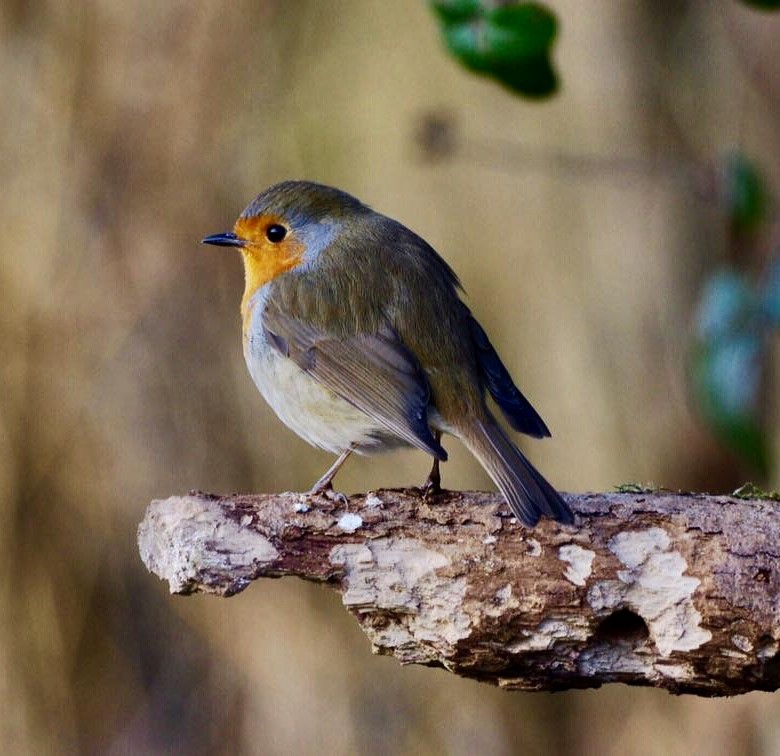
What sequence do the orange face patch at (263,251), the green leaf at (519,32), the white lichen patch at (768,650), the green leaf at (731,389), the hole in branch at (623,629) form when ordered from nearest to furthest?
the white lichen patch at (768,650), the hole in branch at (623,629), the green leaf at (519,32), the green leaf at (731,389), the orange face patch at (263,251)

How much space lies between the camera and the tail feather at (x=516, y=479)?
110 inches

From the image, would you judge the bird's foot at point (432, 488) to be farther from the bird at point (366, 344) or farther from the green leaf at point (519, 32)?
the green leaf at point (519, 32)

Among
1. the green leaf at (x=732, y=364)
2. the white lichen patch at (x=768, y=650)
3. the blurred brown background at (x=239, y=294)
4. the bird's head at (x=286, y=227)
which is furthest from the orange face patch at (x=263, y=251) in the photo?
the blurred brown background at (x=239, y=294)

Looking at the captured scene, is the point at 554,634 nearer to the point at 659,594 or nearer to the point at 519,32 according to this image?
the point at 659,594

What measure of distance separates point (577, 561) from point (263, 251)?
1.56m

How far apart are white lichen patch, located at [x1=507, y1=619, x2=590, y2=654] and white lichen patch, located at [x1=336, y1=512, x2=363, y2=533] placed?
45 centimetres

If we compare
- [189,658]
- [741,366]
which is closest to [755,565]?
[741,366]

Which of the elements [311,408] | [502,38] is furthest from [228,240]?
[502,38]

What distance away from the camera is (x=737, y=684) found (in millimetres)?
2684

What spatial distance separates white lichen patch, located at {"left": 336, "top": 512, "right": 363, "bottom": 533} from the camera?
2.83 m

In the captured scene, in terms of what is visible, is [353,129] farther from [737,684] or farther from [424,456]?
[737,684]

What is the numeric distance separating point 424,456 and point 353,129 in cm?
155

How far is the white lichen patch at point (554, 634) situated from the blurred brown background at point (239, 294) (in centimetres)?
296

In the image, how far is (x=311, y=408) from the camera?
3490 millimetres
